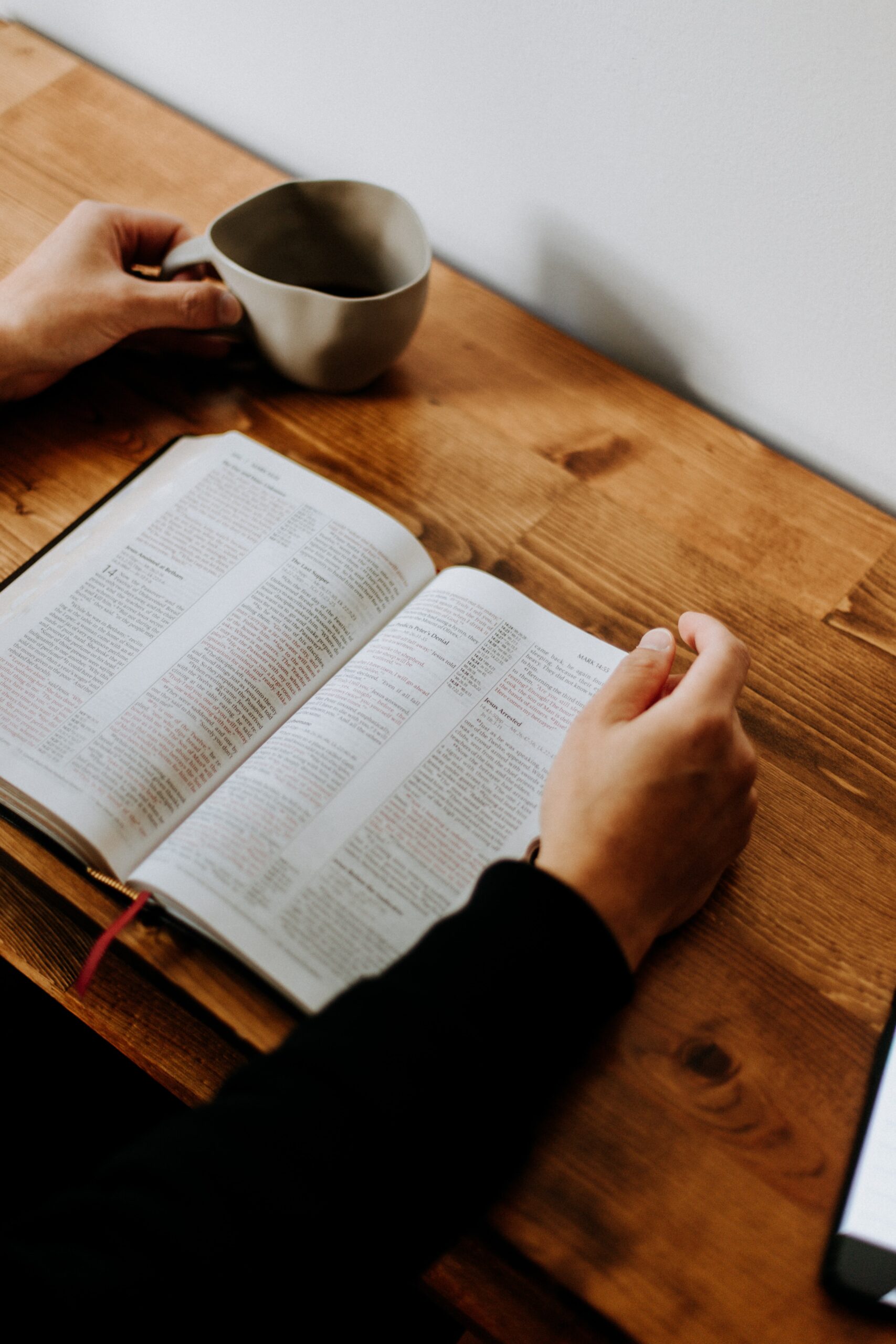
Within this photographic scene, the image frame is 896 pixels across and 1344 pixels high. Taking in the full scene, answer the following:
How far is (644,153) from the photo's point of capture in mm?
703

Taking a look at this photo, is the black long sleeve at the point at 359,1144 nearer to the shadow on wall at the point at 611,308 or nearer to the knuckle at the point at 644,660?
the knuckle at the point at 644,660

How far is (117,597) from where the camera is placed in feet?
2.10

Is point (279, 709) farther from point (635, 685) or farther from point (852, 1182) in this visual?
point (852, 1182)

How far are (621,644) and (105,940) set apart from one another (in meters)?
0.39

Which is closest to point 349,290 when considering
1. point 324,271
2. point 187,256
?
point 324,271

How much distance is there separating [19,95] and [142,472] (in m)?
0.56

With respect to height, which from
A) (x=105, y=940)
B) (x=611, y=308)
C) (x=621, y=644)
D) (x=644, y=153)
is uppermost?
(x=644, y=153)

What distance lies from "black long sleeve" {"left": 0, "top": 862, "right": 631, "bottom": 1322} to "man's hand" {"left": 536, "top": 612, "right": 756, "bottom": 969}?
32 millimetres

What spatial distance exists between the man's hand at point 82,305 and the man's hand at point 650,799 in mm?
447

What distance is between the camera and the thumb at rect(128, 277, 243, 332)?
0.72 m

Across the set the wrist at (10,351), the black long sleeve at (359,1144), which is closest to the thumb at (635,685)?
the black long sleeve at (359,1144)

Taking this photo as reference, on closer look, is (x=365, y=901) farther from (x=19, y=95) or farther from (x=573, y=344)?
(x=19, y=95)

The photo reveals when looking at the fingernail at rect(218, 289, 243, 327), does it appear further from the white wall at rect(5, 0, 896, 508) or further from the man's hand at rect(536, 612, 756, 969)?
the man's hand at rect(536, 612, 756, 969)

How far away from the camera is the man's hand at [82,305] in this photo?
0.73 metres
